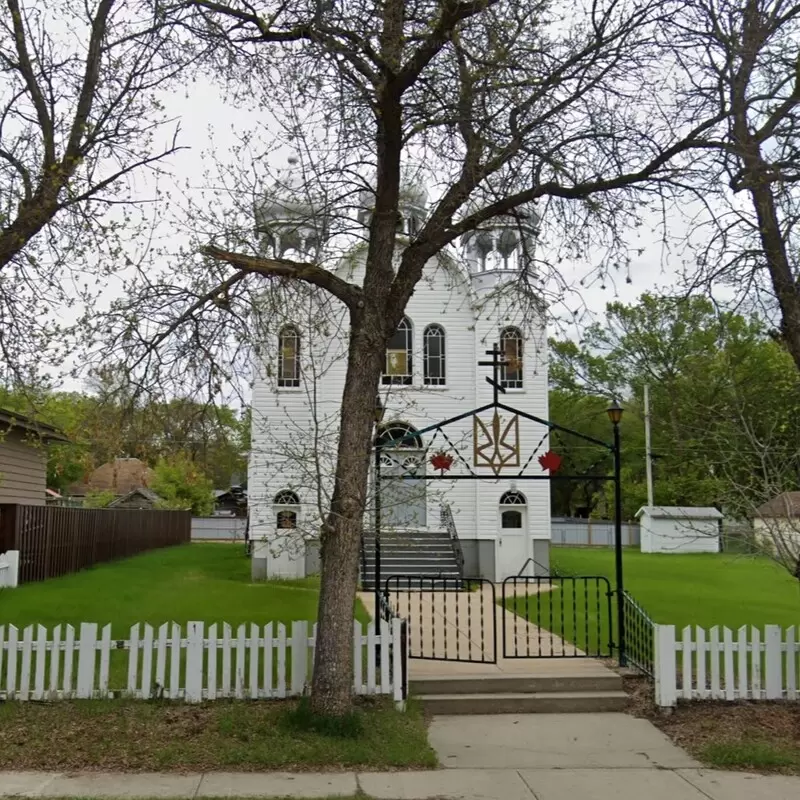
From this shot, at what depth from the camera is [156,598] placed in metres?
16.1

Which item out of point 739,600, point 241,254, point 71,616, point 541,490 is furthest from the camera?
point 541,490

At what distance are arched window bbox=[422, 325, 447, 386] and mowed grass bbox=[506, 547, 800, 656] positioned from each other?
608 centimetres

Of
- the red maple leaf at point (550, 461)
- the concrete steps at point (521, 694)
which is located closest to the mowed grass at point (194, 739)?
the concrete steps at point (521, 694)

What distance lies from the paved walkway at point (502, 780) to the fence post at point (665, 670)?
730 millimetres

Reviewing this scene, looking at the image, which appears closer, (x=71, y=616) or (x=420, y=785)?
(x=420, y=785)

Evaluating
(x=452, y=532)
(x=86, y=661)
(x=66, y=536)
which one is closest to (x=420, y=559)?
(x=452, y=532)

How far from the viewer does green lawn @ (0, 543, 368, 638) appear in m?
13.4

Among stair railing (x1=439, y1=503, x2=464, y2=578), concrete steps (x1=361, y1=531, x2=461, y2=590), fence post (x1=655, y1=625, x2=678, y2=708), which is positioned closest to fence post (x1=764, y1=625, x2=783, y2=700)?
fence post (x1=655, y1=625, x2=678, y2=708)

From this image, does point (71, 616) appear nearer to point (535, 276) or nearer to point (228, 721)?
point (228, 721)

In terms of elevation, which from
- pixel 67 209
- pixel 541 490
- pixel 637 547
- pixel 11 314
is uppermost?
pixel 67 209

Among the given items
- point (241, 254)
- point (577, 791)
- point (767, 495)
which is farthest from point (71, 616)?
point (767, 495)

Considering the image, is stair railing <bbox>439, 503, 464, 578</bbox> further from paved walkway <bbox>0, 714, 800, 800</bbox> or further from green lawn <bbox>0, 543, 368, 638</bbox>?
paved walkway <bbox>0, 714, 800, 800</bbox>

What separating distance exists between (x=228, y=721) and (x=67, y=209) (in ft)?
17.4

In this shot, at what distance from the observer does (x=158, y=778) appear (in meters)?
6.75
